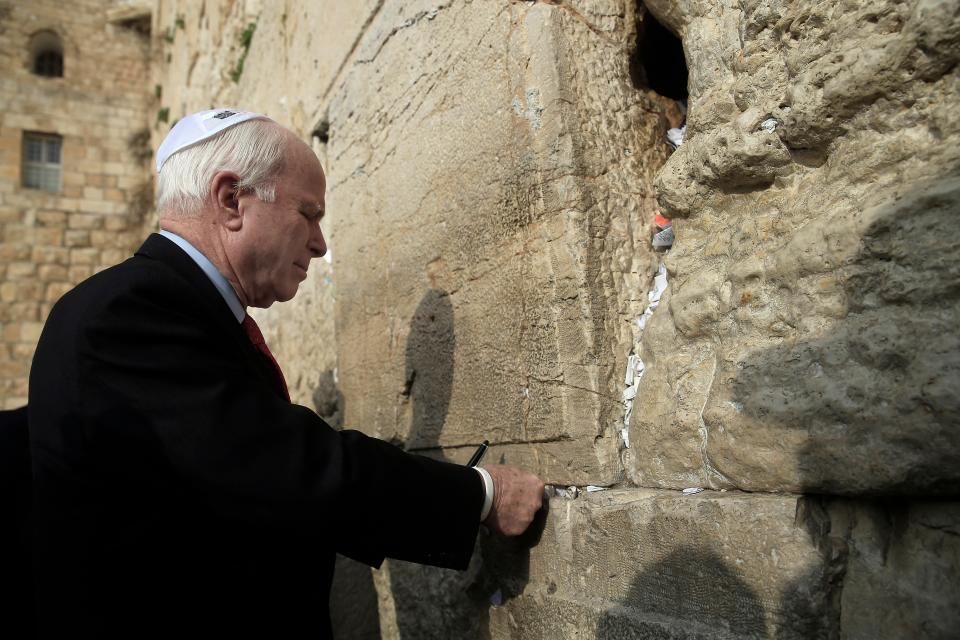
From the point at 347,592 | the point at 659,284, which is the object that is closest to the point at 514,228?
the point at 659,284

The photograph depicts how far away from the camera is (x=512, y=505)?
173 cm

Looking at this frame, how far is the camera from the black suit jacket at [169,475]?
55.1 inches

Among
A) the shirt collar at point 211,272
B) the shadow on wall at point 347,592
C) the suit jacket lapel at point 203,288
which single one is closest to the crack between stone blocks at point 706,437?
the suit jacket lapel at point 203,288

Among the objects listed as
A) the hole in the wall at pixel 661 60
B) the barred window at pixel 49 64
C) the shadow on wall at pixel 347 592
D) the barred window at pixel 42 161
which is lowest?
the shadow on wall at pixel 347 592

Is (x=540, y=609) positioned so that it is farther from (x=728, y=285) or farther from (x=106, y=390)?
(x=106, y=390)

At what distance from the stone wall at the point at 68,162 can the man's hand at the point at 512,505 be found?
10.3 m

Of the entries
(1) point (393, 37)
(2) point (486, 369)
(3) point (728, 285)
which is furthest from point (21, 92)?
(3) point (728, 285)

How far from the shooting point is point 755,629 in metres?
1.26

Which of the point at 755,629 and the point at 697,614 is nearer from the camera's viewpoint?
the point at 755,629

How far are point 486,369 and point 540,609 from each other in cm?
64

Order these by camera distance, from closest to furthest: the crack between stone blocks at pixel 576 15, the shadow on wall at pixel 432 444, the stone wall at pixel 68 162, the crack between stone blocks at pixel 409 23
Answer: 1. the crack between stone blocks at pixel 576 15
2. the shadow on wall at pixel 432 444
3. the crack between stone blocks at pixel 409 23
4. the stone wall at pixel 68 162

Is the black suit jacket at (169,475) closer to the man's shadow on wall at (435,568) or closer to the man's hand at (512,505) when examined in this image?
the man's hand at (512,505)

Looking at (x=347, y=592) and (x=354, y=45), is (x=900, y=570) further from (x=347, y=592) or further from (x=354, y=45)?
(x=354, y=45)

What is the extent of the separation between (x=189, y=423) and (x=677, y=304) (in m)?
1.03
